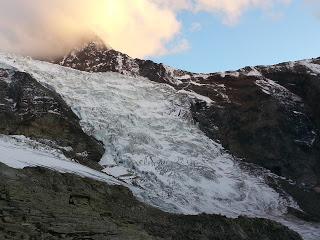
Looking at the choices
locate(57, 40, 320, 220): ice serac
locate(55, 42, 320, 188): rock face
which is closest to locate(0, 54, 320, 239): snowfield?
locate(57, 40, 320, 220): ice serac

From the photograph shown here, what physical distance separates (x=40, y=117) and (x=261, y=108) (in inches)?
1085

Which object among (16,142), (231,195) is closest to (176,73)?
(231,195)

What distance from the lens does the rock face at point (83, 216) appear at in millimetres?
18156

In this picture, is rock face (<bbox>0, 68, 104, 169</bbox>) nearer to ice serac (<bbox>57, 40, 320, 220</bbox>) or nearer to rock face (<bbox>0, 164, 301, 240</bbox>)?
rock face (<bbox>0, 164, 301, 240</bbox>)

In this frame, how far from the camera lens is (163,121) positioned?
56.3 m

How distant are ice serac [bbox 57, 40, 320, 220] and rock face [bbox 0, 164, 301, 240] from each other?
2530cm

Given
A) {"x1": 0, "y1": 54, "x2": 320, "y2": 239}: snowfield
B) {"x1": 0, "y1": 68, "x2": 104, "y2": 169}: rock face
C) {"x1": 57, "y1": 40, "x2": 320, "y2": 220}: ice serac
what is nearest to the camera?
{"x1": 0, "y1": 54, "x2": 320, "y2": 239}: snowfield

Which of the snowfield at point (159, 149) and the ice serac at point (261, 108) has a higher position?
the ice serac at point (261, 108)

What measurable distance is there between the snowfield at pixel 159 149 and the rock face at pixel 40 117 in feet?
4.81

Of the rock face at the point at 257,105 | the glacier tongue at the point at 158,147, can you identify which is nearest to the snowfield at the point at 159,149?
the glacier tongue at the point at 158,147

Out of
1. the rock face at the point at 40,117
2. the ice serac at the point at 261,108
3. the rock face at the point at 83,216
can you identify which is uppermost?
the ice serac at the point at 261,108

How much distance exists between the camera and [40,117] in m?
48.7

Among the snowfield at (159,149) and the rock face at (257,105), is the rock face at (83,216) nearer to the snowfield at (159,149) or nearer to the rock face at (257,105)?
the snowfield at (159,149)

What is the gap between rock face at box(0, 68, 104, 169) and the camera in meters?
44.9
